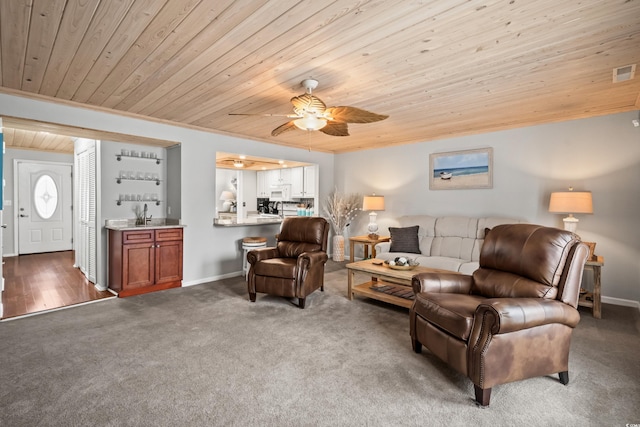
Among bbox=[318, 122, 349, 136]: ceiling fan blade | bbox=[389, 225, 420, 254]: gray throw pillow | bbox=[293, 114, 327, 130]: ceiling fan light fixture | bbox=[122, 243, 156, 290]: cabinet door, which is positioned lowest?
bbox=[122, 243, 156, 290]: cabinet door

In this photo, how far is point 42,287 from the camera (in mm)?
4441

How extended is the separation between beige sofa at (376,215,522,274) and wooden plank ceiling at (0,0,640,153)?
1.58 metres

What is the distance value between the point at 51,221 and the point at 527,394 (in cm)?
914

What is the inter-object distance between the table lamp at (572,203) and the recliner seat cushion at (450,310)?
2087 millimetres

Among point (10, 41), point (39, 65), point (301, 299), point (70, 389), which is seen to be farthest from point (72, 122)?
point (301, 299)

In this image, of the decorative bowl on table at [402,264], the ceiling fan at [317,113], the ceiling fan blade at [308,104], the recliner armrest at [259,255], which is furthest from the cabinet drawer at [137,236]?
the decorative bowl on table at [402,264]

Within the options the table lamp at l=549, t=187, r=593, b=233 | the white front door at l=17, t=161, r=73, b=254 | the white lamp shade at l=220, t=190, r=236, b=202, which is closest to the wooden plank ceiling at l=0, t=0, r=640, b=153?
the table lamp at l=549, t=187, r=593, b=233

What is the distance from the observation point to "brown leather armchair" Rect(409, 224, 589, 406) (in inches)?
76.0

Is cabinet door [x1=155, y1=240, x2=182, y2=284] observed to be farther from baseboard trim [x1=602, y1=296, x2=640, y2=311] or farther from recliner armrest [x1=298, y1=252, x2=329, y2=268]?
baseboard trim [x1=602, y1=296, x2=640, y2=311]

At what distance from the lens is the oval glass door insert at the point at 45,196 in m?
7.14

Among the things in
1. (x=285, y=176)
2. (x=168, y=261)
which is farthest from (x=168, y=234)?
(x=285, y=176)

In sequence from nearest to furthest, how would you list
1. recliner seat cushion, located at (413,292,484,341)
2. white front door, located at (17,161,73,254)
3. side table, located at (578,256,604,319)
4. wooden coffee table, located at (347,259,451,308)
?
1. recliner seat cushion, located at (413,292,484,341)
2. side table, located at (578,256,604,319)
3. wooden coffee table, located at (347,259,451,308)
4. white front door, located at (17,161,73,254)

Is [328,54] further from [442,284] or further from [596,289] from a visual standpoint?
[596,289]

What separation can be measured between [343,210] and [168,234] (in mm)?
3327
